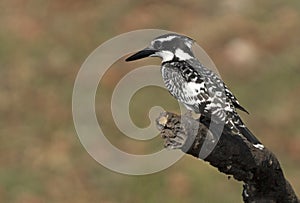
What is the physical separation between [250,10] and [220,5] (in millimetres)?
366

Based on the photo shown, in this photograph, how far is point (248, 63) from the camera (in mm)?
9445

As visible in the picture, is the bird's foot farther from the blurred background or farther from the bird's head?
the blurred background

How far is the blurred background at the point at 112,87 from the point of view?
777 centimetres

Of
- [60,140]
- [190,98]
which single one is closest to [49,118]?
[60,140]

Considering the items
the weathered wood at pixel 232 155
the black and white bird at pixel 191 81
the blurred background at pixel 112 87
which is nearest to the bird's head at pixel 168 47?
the black and white bird at pixel 191 81

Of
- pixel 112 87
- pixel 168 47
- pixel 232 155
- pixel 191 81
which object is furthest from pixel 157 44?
pixel 112 87

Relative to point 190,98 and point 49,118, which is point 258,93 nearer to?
point 49,118

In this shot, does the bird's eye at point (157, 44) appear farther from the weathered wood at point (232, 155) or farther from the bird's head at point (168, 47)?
the weathered wood at point (232, 155)

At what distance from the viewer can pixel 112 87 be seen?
913 cm

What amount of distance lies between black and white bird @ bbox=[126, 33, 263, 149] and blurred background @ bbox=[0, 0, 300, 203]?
3492 millimetres

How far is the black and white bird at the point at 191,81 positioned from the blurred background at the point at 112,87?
3492 mm

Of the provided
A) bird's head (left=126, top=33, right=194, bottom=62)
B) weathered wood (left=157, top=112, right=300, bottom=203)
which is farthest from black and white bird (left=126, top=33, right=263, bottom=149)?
weathered wood (left=157, top=112, right=300, bottom=203)

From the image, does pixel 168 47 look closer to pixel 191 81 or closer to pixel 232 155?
pixel 191 81

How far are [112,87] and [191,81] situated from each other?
5.17 meters
